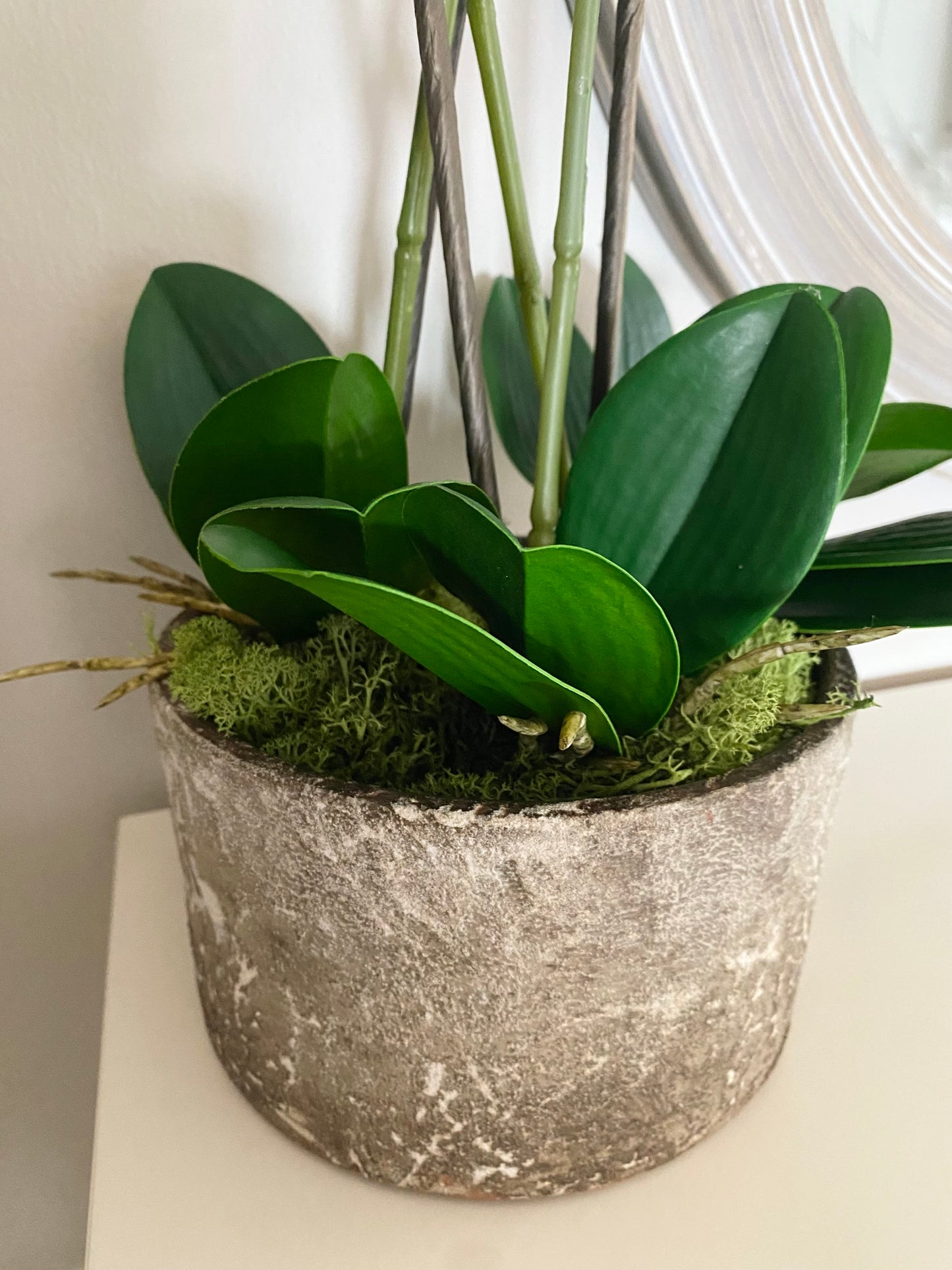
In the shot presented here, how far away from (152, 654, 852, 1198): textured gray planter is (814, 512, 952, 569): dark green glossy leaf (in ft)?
0.23

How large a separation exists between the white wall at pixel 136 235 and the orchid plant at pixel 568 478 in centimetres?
7

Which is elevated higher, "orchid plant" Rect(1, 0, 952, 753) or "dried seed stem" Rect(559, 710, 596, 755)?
"orchid plant" Rect(1, 0, 952, 753)

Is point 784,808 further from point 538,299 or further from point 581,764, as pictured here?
point 538,299

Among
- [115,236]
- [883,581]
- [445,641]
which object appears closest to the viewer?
[445,641]

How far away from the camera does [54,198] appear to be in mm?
510

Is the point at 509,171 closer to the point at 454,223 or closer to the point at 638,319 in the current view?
the point at 454,223

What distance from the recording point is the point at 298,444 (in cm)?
39

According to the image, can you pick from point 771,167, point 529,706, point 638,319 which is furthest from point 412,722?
point 771,167

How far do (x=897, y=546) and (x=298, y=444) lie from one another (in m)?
0.25

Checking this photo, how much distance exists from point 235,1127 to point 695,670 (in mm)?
302

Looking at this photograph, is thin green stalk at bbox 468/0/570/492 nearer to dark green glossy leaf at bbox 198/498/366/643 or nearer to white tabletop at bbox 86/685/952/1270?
dark green glossy leaf at bbox 198/498/366/643

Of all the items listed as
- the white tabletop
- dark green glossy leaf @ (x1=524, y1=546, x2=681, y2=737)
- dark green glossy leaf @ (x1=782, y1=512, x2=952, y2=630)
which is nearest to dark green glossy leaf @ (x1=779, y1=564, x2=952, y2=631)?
dark green glossy leaf @ (x1=782, y1=512, x2=952, y2=630)

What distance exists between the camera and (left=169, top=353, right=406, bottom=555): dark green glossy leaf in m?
0.37

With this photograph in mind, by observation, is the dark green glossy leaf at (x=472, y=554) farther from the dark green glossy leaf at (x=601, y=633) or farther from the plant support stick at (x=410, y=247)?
the plant support stick at (x=410, y=247)
